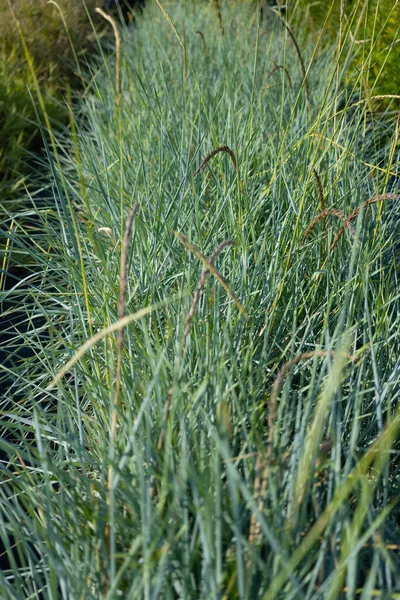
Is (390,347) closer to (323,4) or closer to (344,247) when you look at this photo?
(344,247)

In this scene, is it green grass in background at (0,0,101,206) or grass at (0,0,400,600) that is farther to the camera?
green grass in background at (0,0,101,206)

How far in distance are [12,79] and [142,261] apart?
8.60ft

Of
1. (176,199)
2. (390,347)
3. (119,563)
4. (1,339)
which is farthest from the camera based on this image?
(1,339)

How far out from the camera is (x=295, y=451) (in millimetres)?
1094

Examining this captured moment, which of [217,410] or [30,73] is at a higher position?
[30,73]

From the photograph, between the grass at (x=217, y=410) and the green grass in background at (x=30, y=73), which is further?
the green grass in background at (x=30, y=73)

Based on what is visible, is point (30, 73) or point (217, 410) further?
point (30, 73)

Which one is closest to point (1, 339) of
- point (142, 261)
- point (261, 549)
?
point (142, 261)

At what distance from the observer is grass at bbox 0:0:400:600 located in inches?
38.0

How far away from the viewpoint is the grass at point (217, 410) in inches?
38.0

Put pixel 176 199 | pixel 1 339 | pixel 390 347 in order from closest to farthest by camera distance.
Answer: pixel 390 347 → pixel 176 199 → pixel 1 339

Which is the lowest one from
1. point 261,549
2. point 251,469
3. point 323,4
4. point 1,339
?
point 1,339

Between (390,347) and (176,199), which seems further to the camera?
(176,199)

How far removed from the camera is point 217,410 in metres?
1.20
